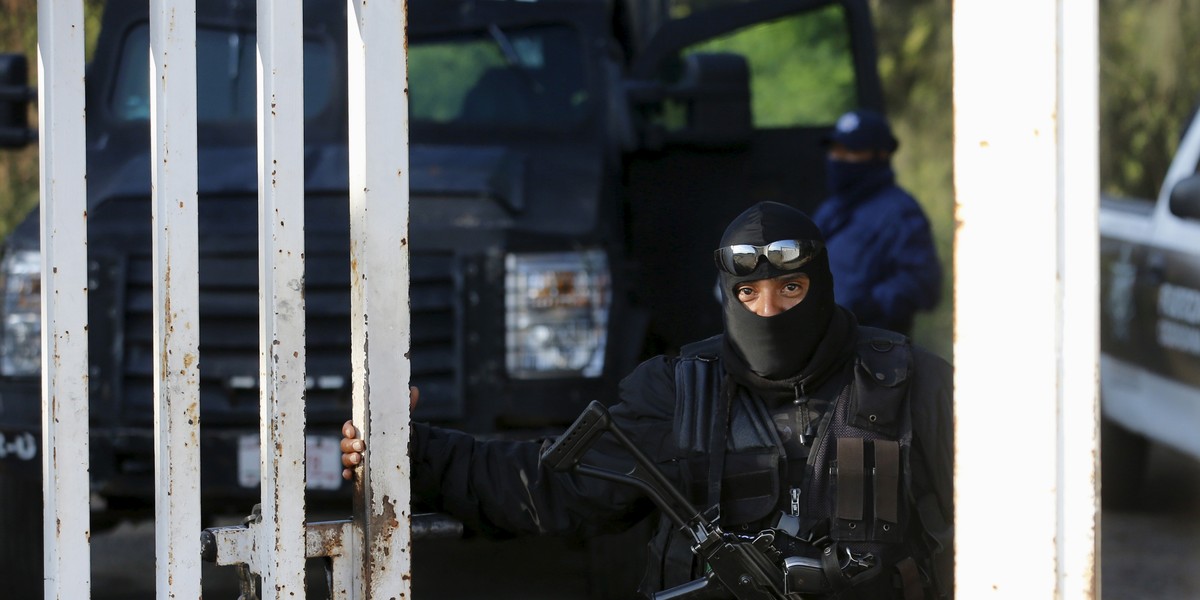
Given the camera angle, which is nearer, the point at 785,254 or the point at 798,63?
the point at 785,254

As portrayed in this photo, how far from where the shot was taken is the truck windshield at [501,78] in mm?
5516

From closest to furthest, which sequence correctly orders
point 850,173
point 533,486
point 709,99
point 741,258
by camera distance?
point 741,258 → point 533,486 → point 850,173 → point 709,99

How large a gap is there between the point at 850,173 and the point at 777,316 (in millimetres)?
2422

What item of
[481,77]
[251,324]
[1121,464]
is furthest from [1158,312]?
[251,324]

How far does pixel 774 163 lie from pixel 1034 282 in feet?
13.9

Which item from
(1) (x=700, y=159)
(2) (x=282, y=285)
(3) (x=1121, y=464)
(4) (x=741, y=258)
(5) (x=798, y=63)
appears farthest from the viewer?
(5) (x=798, y=63)

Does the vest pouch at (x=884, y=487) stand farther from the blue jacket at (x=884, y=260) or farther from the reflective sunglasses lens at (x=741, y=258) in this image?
the blue jacket at (x=884, y=260)

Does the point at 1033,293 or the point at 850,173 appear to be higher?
the point at 850,173

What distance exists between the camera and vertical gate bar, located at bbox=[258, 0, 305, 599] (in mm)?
2334

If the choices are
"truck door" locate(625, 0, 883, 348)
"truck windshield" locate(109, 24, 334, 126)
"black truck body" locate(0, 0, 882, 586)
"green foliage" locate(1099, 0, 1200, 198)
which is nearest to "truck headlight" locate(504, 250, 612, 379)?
"black truck body" locate(0, 0, 882, 586)

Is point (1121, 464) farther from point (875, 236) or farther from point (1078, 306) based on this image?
point (1078, 306)

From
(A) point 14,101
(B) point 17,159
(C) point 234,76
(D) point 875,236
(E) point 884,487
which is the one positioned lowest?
(E) point 884,487

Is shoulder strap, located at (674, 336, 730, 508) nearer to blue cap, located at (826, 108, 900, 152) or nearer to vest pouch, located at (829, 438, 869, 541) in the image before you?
vest pouch, located at (829, 438, 869, 541)

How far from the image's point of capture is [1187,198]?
542 cm
